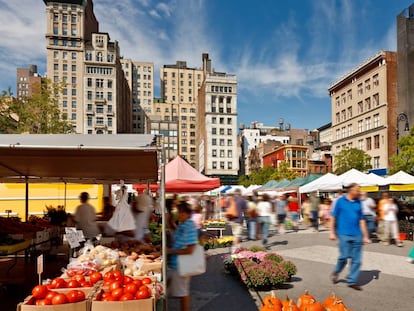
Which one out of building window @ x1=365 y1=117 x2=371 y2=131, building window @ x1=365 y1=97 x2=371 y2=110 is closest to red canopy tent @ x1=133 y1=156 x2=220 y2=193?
building window @ x1=365 y1=117 x2=371 y2=131

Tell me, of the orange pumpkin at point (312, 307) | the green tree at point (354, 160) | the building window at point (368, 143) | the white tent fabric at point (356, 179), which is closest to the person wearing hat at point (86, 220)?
the orange pumpkin at point (312, 307)

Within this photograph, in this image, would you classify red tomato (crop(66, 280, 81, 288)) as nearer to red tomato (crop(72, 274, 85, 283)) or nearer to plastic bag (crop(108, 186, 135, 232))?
red tomato (crop(72, 274, 85, 283))

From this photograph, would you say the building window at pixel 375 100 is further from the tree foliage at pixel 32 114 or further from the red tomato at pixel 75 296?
the red tomato at pixel 75 296

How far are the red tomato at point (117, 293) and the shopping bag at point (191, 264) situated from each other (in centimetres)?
149

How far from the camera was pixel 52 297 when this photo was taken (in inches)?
159

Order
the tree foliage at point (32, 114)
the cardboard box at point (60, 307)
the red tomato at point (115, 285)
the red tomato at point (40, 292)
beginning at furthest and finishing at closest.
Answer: the tree foliage at point (32, 114) < the red tomato at point (115, 285) < the red tomato at point (40, 292) < the cardboard box at point (60, 307)

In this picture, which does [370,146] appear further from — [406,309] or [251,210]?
[406,309]

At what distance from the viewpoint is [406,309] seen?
255 inches

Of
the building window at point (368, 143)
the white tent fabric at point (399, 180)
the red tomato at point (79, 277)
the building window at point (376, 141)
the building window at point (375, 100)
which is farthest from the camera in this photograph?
the building window at point (368, 143)

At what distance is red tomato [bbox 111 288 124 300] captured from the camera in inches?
165

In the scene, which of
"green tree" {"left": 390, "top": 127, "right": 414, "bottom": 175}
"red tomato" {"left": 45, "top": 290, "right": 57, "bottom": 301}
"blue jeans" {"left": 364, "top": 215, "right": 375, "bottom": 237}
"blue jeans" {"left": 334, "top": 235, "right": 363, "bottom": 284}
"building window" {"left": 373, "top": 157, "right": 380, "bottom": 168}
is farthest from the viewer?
"building window" {"left": 373, "top": 157, "right": 380, "bottom": 168}

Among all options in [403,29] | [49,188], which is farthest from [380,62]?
[49,188]

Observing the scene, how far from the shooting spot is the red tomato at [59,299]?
395 cm

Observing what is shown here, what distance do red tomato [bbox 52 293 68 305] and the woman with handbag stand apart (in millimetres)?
2012
